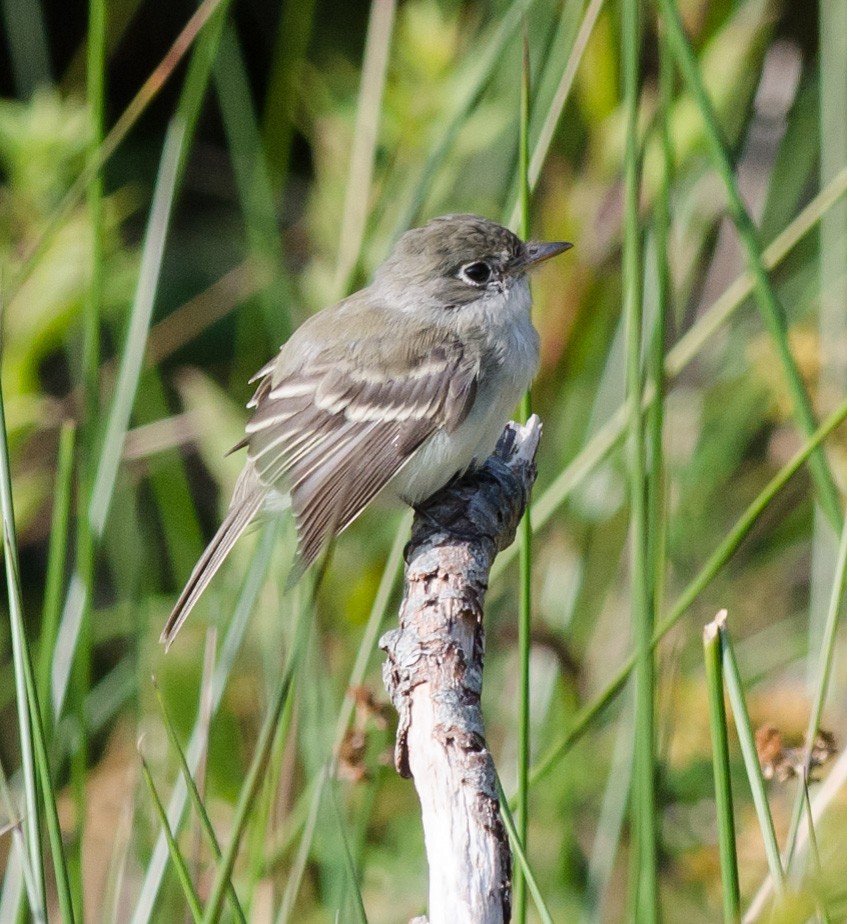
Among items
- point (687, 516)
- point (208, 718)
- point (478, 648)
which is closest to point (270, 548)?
point (208, 718)

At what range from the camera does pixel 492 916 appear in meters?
1.36

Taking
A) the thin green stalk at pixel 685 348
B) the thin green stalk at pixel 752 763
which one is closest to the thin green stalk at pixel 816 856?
the thin green stalk at pixel 752 763

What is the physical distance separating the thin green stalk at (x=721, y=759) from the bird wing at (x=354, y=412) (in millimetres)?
1225

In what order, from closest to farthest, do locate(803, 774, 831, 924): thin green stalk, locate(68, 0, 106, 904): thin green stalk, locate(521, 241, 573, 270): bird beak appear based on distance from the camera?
locate(803, 774, 831, 924): thin green stalk < locate(68, 0, 106, 904): thin green stalk < locate(521, 241, 573, 270): bird beak

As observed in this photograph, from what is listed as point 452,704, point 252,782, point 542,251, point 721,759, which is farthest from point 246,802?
point 542,251

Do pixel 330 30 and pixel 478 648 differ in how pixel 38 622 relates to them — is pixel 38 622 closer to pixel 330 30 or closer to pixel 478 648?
pixel 330 30

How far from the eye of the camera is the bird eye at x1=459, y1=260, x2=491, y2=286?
2.94 meters

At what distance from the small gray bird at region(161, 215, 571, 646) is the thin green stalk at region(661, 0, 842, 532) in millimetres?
740

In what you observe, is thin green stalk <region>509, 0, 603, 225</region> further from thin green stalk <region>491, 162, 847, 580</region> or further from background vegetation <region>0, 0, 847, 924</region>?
thin green stalk <region>491, 162, 847, 580</region>

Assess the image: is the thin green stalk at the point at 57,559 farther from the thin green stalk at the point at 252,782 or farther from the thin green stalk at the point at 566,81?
the thin green stalk at the point at 566,81

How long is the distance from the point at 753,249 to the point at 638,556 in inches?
23.2

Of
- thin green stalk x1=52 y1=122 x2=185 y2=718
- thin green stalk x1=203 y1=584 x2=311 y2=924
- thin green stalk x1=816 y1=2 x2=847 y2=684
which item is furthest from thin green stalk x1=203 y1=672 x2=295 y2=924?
thin green stalk x1=816 y1=2 x2=847 y2=684

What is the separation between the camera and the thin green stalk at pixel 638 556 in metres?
1.58

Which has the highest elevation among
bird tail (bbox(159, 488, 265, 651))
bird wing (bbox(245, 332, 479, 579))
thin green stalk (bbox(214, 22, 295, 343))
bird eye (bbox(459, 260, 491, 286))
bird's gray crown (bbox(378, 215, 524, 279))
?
thin green stalk (bbox(214, 22, 295, 343))
